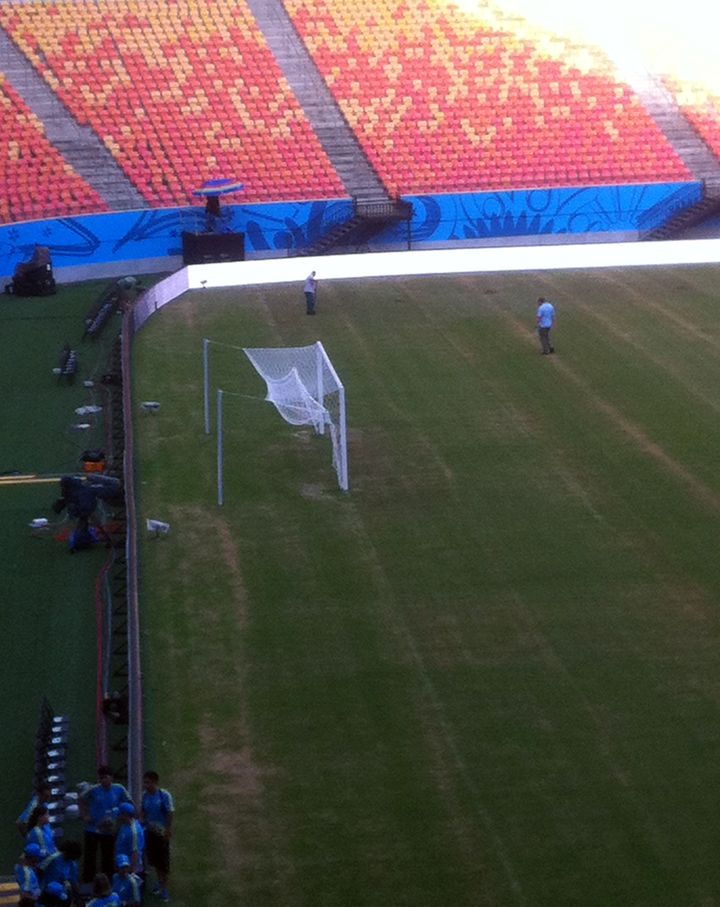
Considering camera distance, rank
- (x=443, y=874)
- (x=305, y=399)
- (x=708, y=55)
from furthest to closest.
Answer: (x=708, y=55) < (x=305, y=399) < (x=443, y=874)

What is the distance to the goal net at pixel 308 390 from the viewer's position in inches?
1023

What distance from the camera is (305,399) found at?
87.7ft

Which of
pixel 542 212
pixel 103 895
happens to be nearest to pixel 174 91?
pixel 542 212

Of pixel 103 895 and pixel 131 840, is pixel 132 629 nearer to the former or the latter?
pixel 131 840

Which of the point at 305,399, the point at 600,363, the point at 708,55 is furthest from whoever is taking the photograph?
the point at 708,55

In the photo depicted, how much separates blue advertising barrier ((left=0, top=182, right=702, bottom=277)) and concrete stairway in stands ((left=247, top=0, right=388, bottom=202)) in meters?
1.54

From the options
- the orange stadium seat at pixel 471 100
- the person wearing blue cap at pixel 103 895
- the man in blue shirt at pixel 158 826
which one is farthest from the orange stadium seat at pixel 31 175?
the person wearing blue cap at pixel 103 895

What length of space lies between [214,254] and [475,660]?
3084 centimetres

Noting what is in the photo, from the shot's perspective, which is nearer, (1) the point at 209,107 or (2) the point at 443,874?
(2) the point at 443,874

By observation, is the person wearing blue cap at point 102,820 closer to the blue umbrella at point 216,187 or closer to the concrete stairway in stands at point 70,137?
the blue umbrella at point 216,187

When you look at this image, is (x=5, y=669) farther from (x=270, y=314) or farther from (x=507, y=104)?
(x=507, y=104)

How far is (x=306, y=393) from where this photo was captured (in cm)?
2703

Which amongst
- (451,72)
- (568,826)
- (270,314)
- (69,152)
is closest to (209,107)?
(69,152)

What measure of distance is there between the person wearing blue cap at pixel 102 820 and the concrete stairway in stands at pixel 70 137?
35523 millimetres
